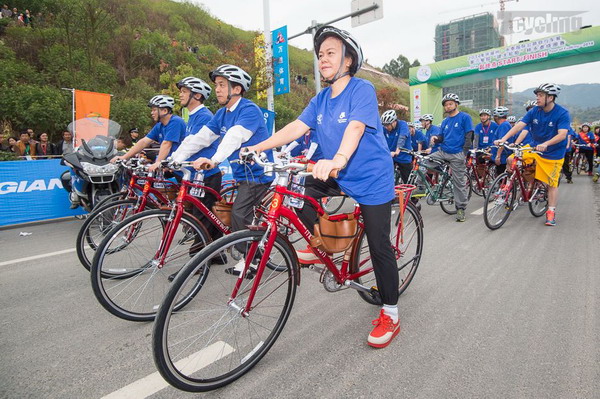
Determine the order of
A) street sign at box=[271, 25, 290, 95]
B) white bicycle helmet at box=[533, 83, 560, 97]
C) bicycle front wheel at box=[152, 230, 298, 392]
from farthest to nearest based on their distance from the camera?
street sign at box=[271, 25, 290, 95]
white bicycle helmet at box=[533, 83, 560, 97]
bicycle front wheel at box=[152, 230, 298, 392]

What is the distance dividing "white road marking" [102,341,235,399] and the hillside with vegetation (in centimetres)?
1351

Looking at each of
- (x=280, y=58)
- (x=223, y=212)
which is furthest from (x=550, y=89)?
(x=280, y=58)

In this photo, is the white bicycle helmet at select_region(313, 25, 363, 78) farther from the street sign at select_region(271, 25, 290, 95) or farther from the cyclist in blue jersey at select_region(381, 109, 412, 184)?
the street sign at select_region(271, 25, 290, 95)

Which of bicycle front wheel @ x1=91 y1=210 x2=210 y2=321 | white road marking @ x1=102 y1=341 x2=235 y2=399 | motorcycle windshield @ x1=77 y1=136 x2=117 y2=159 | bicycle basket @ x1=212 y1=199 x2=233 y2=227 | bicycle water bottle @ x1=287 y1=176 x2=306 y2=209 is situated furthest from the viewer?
motorcycle windshield @ x1=77 y1=136 x2=117 y2=159

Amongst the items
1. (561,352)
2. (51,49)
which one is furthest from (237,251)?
(51,49)

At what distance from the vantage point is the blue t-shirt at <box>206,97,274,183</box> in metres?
3.46

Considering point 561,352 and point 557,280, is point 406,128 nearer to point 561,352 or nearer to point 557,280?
point 557,280

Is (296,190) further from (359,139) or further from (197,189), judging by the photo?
(197,189)

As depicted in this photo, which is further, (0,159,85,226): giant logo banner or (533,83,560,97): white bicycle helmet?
(0,159,85,226): giant logo banner

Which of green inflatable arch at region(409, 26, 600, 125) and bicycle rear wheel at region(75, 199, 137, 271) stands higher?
green inflatable arch at region(409, 26, 600, 125)

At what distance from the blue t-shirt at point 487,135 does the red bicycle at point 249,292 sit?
7.86m

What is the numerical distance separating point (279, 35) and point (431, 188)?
30.9 ft

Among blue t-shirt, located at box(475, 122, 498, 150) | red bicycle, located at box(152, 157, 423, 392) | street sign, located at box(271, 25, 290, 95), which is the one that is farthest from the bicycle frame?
street sign, located at box(271, 25, 290, 95)

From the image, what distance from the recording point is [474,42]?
107 metres
